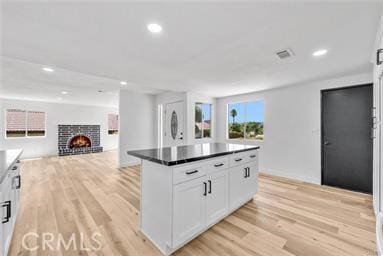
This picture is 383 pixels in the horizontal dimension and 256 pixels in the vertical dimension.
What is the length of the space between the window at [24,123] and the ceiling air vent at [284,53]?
29.9ft

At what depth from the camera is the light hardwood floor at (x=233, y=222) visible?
1.81m

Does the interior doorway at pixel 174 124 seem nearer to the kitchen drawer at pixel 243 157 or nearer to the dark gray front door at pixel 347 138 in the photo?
the kitchen drawer at pixel 243 157

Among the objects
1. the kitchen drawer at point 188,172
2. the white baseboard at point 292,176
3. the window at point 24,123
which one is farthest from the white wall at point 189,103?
the window at point 24,123

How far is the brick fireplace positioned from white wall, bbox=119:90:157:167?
4.19 m

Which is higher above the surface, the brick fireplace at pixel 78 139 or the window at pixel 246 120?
the window at pixel 246 120

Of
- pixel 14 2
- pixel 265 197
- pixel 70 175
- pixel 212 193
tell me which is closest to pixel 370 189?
pixel 265 197

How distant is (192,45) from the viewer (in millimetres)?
2168

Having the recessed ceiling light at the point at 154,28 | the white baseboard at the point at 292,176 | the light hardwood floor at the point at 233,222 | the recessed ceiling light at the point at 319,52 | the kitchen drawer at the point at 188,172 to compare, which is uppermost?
the recessed ceiling light at the point at 319,52

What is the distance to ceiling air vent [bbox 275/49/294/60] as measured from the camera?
2.31m

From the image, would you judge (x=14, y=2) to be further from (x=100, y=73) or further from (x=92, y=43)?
(x=100, y=73)

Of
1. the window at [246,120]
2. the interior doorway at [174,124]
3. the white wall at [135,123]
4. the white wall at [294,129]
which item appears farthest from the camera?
the white wall at [135,123]

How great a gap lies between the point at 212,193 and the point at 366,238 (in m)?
1.80

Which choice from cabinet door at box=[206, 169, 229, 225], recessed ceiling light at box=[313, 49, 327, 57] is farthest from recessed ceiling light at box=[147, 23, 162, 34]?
recessed ceiling light at box=[313, 49, 327, 57]

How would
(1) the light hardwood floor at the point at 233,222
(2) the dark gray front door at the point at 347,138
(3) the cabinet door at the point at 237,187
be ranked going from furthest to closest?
(2) the dark gray front door at the point at 347,138, (3) the cabinet door at the point at 237,187, (1) the light hardwood floor at the point at 233,222
